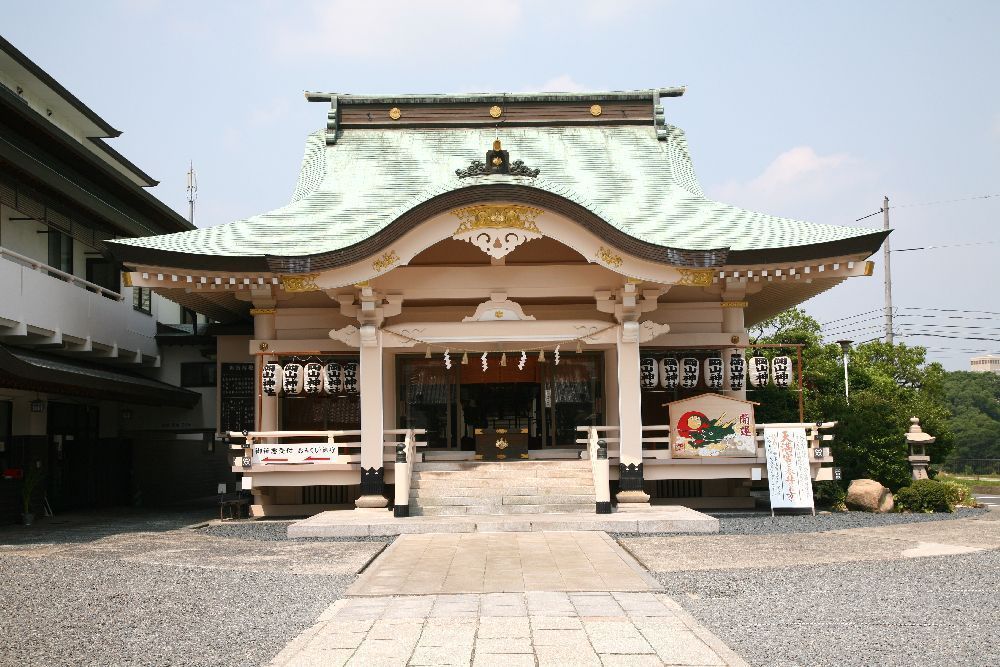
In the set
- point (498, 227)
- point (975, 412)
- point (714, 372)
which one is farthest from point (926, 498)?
point (975, 412)

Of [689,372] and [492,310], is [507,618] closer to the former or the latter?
[492,310]

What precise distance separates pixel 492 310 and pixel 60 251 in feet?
33.5

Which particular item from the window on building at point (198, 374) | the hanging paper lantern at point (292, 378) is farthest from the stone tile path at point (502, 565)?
the window on building at point (198, 374)

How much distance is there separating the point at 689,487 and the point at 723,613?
1157 cm

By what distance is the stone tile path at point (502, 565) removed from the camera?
9430mm

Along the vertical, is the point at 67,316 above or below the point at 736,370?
above

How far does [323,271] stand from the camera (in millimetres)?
16656

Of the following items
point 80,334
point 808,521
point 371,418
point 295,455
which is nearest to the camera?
point 808,521

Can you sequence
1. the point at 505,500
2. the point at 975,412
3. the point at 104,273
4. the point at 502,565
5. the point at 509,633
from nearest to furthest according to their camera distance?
the point at 509,633, the point at 502,565, the point at 505,500, the point at 104,273, the point at 975,412

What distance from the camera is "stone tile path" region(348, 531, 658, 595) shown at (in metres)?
9.43

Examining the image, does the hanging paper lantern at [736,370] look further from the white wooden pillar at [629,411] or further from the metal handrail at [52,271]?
the metal handrail at [52,271]

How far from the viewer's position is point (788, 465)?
1719 centimetres

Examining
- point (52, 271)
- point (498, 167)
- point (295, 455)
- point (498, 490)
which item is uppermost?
point (498, 167)

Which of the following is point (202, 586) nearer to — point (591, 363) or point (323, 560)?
point (323, 560)
